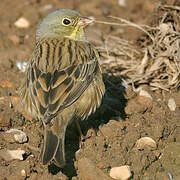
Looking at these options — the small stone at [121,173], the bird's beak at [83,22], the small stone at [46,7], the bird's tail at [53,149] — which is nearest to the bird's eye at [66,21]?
the bird's beak at [83,22]

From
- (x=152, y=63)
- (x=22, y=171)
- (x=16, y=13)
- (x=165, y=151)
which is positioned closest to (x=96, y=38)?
(x=152, y=63)

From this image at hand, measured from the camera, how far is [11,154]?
5.23m

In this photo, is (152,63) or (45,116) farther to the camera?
(152,63)

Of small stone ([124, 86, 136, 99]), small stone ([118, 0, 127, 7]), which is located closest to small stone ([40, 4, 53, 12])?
small stone ([118, 0, 127, 7])

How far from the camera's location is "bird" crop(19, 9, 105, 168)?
500 cm

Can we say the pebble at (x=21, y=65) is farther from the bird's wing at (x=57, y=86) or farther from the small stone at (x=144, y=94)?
the small stone at (x=144, y=94)

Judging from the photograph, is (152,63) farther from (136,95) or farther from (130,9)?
(130,9)

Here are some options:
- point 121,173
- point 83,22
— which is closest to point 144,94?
point 83,22

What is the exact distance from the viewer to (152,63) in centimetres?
702

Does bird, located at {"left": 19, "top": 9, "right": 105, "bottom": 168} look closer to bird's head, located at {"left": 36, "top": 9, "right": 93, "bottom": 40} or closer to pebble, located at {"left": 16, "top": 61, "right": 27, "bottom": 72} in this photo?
bird's head, located at {"left": 36, "top": 9, "right": 93, "bottom": 40}

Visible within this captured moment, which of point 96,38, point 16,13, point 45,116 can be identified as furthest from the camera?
point 16,13

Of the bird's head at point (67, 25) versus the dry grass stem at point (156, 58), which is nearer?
the bird's head at point (67, 25)

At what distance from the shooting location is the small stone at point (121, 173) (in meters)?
4.90

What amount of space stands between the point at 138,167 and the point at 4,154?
1.44 metres
